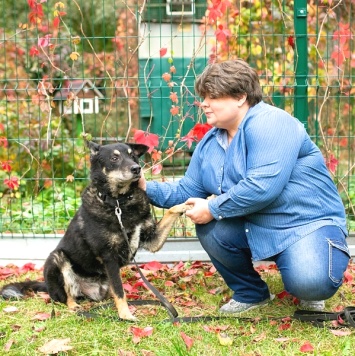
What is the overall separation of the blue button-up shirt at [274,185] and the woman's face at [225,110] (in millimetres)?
82

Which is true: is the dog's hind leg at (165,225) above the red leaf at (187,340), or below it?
above

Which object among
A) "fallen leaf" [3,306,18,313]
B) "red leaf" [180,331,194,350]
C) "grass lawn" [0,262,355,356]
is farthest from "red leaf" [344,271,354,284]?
"fallen leaf" [3,306,18,313]

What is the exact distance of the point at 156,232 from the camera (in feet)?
15.8

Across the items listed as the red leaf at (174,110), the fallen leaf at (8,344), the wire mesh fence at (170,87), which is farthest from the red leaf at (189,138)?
the fallen leaf at (8,344)

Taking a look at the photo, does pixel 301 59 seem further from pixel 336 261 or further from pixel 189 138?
pixel 336 261

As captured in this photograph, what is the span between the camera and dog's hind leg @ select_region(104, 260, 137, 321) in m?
4.43

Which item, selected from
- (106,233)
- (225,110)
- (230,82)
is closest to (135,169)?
(106,233)

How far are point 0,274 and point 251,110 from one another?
252cm

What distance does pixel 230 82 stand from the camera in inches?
166

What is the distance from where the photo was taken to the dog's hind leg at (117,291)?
4.43 m

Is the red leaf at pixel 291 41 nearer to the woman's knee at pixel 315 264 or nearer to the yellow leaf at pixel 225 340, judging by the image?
the woman's knee at pixel 315 264

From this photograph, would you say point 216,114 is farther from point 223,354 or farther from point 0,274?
point 0,274

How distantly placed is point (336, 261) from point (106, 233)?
1.48 meters

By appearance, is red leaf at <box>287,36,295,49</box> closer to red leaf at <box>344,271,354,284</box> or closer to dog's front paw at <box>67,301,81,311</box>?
red leaf at <box>344,271,354,284</box>
